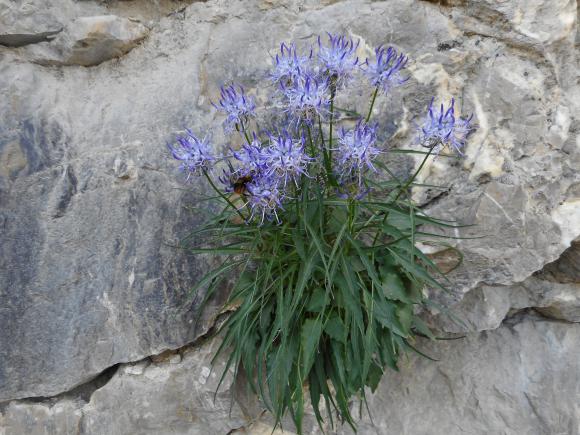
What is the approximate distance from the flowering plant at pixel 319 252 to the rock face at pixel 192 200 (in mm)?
212

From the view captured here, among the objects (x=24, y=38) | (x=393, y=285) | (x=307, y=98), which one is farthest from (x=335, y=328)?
(x=24, y=38)

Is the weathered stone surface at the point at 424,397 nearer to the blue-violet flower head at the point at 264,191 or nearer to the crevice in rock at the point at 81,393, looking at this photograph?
the crevice in rock at the point at 81,393

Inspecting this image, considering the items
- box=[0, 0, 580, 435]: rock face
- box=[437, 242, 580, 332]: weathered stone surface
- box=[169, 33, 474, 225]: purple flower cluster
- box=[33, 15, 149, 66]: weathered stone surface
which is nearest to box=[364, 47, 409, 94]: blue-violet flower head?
box=[169, 33, 474, 225]: purple flower cluster

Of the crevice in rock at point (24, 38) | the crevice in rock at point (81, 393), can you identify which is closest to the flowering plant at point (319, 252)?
the crevice in rock at point (81, 393)

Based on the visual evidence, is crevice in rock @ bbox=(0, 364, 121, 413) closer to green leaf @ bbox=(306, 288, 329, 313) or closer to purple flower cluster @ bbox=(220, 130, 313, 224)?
green leaf @ bbox=(306, 288, 329, 313)

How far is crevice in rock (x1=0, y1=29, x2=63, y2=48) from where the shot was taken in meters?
2.27

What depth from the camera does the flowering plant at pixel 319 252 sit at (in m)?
1.69

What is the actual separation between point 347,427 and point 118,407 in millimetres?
1016

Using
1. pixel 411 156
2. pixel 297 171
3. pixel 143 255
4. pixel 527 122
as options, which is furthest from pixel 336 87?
pixel 143 255

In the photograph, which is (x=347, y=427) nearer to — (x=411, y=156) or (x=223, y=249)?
(x=223, y=249)

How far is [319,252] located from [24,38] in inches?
64.1

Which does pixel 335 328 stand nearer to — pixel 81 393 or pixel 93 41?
pixel 81 393

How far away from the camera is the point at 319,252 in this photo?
71.1 inches

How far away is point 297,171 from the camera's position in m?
1.54
